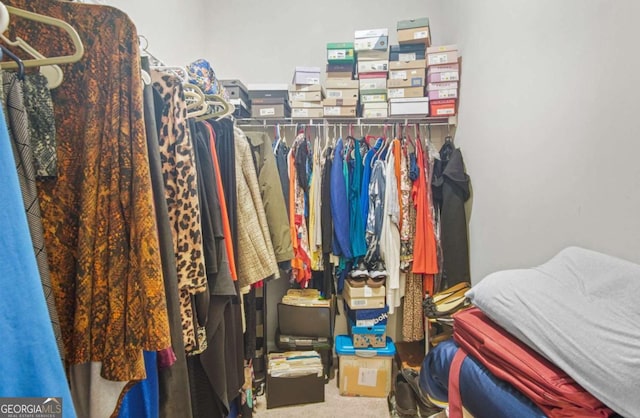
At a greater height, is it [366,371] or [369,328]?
[369,328]

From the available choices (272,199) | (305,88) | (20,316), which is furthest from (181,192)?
(305,88)

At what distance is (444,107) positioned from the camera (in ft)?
7.11

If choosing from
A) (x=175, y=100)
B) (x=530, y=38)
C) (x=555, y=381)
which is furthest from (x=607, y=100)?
(x=175, y=100)

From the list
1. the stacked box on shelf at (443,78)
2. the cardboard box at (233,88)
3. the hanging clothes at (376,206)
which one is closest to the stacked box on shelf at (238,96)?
the cardboard box at (233,88)

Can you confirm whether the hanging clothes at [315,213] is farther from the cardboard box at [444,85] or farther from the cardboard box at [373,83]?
the cardboard box at [444,85]

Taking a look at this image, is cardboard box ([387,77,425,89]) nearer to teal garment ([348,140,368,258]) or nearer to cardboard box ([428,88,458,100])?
cardboard box ([428,88,458,100])

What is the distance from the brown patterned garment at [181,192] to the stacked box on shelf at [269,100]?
1447mm

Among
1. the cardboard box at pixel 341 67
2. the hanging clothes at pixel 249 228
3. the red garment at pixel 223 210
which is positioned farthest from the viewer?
the cardboard box at pixel 341 67

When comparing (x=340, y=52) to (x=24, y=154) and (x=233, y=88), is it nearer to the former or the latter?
(x=233, y=88)

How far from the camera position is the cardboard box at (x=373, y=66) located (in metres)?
2.21

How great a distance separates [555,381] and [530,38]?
1313 mm

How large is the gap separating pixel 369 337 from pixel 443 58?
6.14ft

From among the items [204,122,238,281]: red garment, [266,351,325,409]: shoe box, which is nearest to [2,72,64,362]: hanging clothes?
[204,122,238,281]: red garment

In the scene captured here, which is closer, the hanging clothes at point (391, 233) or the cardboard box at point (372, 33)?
the hanging clothes at point (391, 233)
